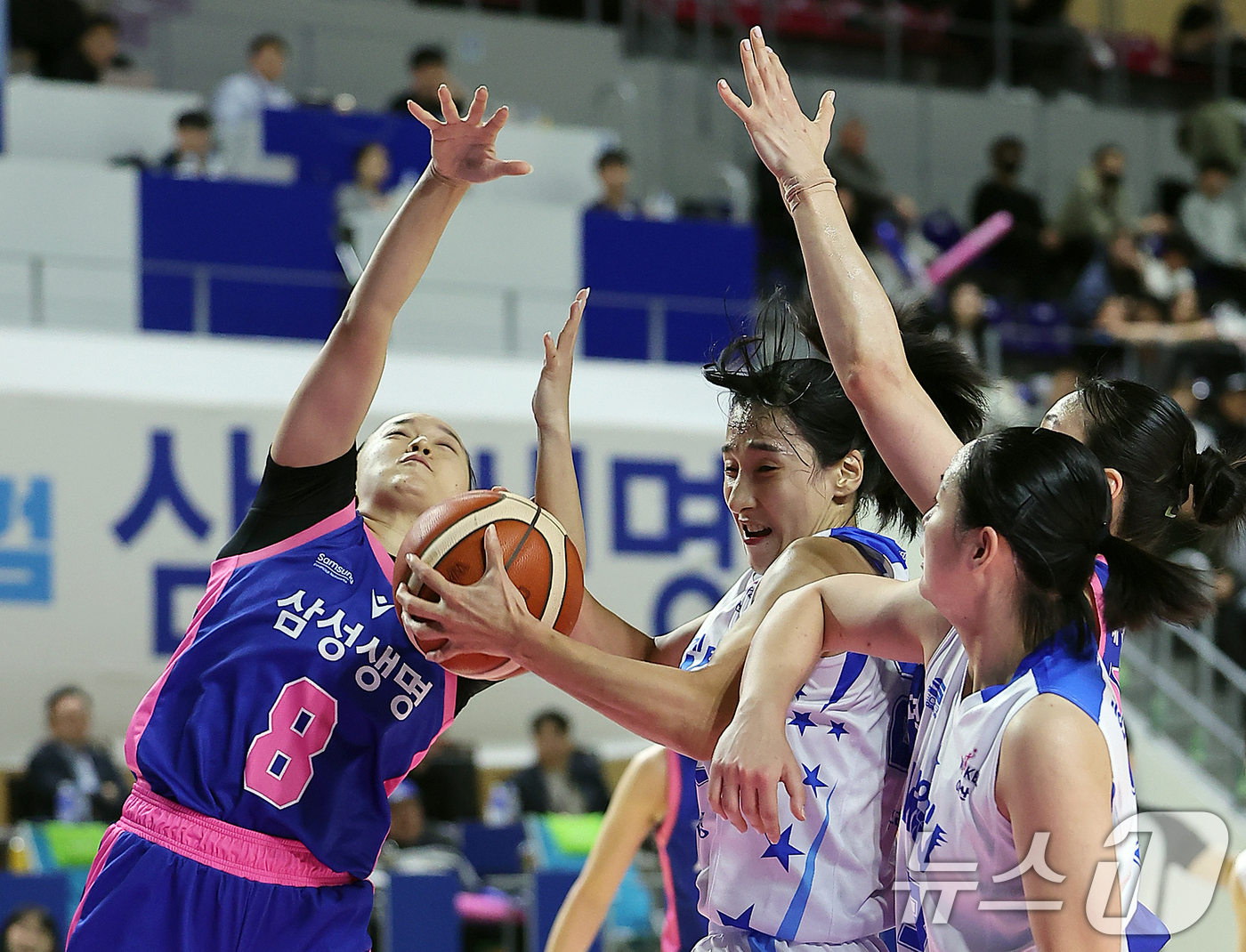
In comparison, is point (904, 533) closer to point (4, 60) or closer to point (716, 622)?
point (716, 622)

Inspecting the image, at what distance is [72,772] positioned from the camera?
8.76 meters

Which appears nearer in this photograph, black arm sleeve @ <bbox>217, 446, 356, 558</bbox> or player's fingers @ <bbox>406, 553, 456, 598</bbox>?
player's fingers @ <bbox>406, 553, 456, 598</bbox>

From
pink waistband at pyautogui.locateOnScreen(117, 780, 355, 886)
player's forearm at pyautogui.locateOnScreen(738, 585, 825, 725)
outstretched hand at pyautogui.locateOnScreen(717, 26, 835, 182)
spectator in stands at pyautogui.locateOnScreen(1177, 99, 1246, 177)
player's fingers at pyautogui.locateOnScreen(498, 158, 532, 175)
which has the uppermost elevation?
spectator in stands at pyautogui.locateOnScreen(1177, 99, 1246, 177)

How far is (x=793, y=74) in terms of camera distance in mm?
16047

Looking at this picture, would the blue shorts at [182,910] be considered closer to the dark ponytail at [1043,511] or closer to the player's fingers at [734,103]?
the dark ponytail at [1043,511]

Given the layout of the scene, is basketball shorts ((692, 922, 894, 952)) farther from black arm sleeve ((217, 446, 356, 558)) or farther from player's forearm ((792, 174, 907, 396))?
black arm sleeve ((217, 446, 356, 558))

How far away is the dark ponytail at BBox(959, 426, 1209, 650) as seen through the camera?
2.50 m

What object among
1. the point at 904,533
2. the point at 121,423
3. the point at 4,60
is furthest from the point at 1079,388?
the point at 4,60

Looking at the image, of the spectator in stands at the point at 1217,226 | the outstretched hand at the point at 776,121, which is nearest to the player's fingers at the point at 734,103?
the outstretched hand at the point at 776,121

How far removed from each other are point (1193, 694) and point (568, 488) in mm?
9308

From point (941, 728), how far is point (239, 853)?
1.53m

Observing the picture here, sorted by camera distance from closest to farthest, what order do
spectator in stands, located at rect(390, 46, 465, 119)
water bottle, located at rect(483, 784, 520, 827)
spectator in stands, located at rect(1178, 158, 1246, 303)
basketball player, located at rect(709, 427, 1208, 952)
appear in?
basketball player, located at rect(709, 427, 1208, 952) → water bottle, located at rect(483, 784, 520, 827) → spectator in stands, located at rect(390, 46, 465, 119) → spectator in stands, located at rect(1178, 158, 1246, 303)

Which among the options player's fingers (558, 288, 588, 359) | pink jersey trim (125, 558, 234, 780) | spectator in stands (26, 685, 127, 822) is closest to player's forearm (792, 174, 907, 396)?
player's fingers (558, 288, 588, 359)

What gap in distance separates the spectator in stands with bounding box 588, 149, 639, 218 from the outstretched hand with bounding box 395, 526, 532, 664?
9.62 m
